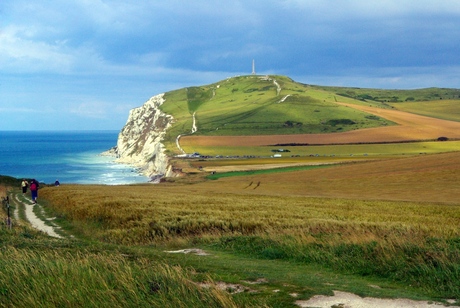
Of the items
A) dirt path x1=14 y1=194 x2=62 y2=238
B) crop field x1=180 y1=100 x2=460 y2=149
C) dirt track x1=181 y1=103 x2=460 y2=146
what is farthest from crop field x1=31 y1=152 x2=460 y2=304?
crop field x1=180 y1=100 x2=460 y2=149

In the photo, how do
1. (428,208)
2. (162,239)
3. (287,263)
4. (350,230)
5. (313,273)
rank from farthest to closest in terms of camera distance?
1. (428,208)
2. (162,239)
3. (350,230)
4. (287,263)
5. (313,273)

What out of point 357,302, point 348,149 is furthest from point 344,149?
point 357,302

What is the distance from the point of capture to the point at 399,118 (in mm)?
183250

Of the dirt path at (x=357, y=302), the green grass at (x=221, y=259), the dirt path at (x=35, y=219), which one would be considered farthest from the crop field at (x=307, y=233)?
the dirt path at (x=35, y=219)

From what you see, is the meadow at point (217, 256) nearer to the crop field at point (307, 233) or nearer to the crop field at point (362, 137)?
the crop field at point (307, 233)

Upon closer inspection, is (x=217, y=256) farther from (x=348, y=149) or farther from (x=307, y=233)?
(x=348, y=149)

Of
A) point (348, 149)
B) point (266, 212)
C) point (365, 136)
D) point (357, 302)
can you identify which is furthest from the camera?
point (365, 136)

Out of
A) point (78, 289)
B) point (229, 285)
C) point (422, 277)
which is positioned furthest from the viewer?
point (422, 277)

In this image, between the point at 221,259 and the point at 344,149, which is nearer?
the point at 221,259

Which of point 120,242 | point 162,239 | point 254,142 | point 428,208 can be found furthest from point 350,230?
point 254,142

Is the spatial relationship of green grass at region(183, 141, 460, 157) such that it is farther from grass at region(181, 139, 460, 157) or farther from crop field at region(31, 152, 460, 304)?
crop field at region(31, 152, 460, 304)

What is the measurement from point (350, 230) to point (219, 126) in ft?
596

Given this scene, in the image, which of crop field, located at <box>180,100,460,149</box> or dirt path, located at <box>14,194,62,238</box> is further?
crop field, located at <box>180,100,460,149</box>

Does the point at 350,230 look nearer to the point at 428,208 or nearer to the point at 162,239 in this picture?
the point at 162,239
